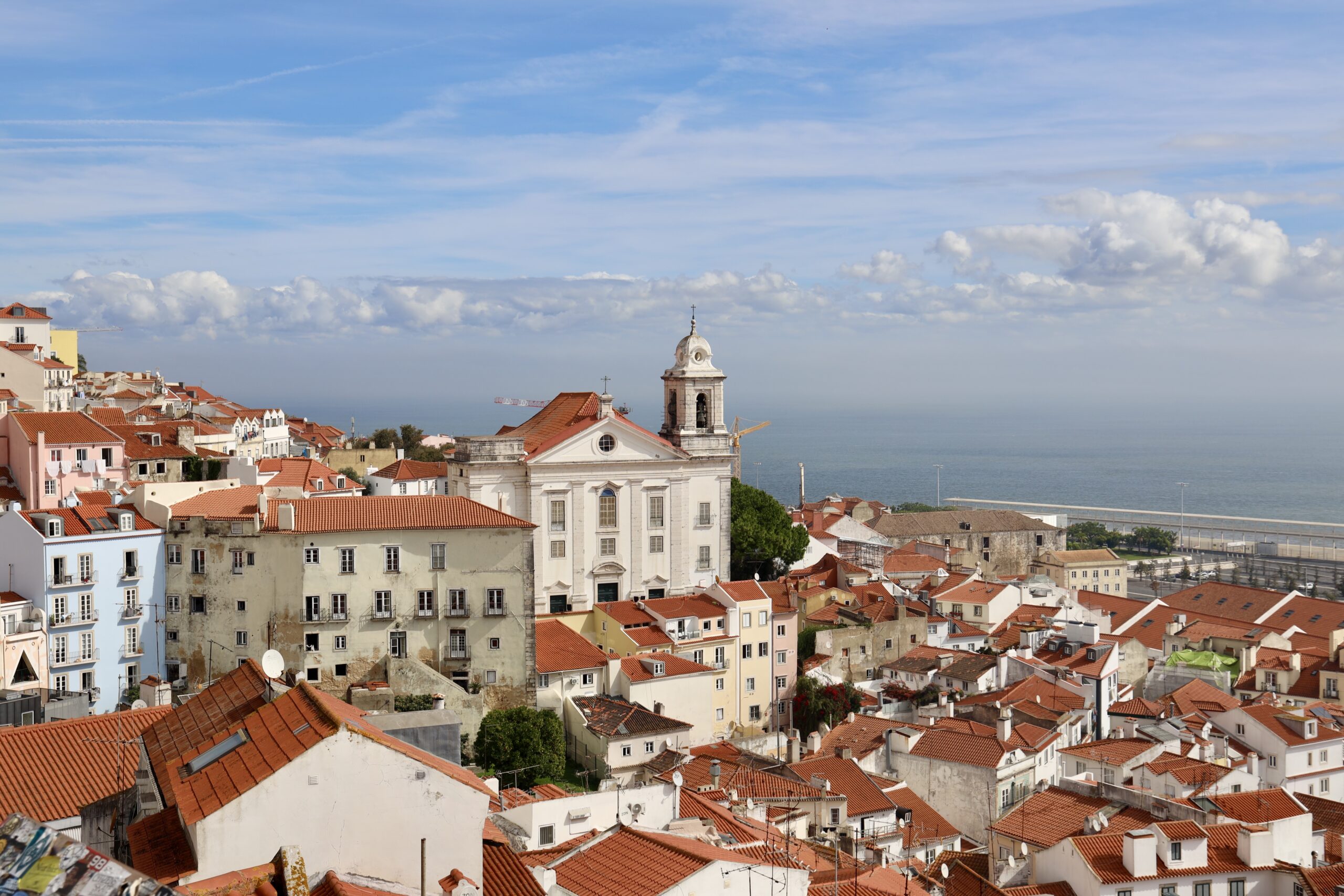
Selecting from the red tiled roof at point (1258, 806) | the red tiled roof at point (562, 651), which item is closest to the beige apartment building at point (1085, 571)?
the red tiled roof at point (562, 651)

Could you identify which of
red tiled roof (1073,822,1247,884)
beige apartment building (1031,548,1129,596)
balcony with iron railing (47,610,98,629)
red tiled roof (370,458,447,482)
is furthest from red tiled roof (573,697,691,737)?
beige apartment building (1031,548,1129,596)

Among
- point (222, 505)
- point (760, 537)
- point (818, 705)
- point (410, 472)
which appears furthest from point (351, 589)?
point (410, 472)

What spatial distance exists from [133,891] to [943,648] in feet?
127

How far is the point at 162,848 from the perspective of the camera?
28.0ft

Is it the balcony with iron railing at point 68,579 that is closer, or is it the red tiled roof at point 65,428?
the balcony with iron railing at point 68,579

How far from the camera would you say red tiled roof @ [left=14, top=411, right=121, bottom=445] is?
37688 mm

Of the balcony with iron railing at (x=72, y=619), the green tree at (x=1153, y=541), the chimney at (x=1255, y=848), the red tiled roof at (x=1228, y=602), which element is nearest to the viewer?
the chimney at (x=1255, y=848)

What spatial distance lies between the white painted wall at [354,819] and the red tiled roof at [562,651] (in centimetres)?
2283

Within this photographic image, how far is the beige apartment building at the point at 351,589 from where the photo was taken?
2869cm

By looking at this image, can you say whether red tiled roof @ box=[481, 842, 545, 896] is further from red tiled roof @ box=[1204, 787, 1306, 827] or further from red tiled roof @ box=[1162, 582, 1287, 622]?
red tiled roof @ box=[1162, 582, 1287, 622]

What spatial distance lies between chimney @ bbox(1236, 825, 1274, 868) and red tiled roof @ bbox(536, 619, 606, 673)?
1634 cm

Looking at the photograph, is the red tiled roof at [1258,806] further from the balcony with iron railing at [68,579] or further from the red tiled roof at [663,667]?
the balcony with iron railing at [68,579]

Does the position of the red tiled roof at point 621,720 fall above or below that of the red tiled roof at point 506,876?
below

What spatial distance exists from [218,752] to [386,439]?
2653 inches
